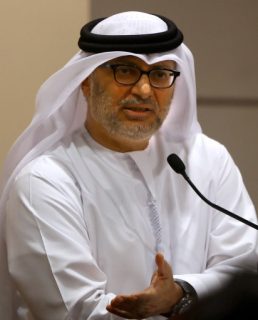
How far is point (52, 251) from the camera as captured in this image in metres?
1.78

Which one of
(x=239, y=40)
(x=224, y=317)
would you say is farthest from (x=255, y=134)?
(x=224, y=317)

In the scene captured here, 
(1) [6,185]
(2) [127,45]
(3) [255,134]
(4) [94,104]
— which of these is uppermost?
(2) [127,45]

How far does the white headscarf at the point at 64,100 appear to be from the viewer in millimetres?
1987

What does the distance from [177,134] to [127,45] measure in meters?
0.34

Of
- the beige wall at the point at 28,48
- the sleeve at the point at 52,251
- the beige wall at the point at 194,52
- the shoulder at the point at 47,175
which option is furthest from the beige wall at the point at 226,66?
the sleeve at the point at 52,251

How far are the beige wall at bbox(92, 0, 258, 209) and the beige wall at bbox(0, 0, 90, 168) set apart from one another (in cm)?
46

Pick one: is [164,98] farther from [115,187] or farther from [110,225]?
[110,225]

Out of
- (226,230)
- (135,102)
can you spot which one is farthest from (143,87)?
(226,230)

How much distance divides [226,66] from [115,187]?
1.29 m

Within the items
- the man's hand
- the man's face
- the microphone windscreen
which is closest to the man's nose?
the man's face

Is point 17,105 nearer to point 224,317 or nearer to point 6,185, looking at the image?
point 6,185

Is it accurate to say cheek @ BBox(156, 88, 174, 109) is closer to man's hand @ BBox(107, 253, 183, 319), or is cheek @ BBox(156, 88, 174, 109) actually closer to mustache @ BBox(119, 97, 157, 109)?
mustache @ BBox(119, 97, 157, 109)

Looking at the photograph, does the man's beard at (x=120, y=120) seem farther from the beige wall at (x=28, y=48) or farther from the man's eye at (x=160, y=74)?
the beige wall at (x=28, y=48)

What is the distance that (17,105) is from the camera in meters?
2.63
